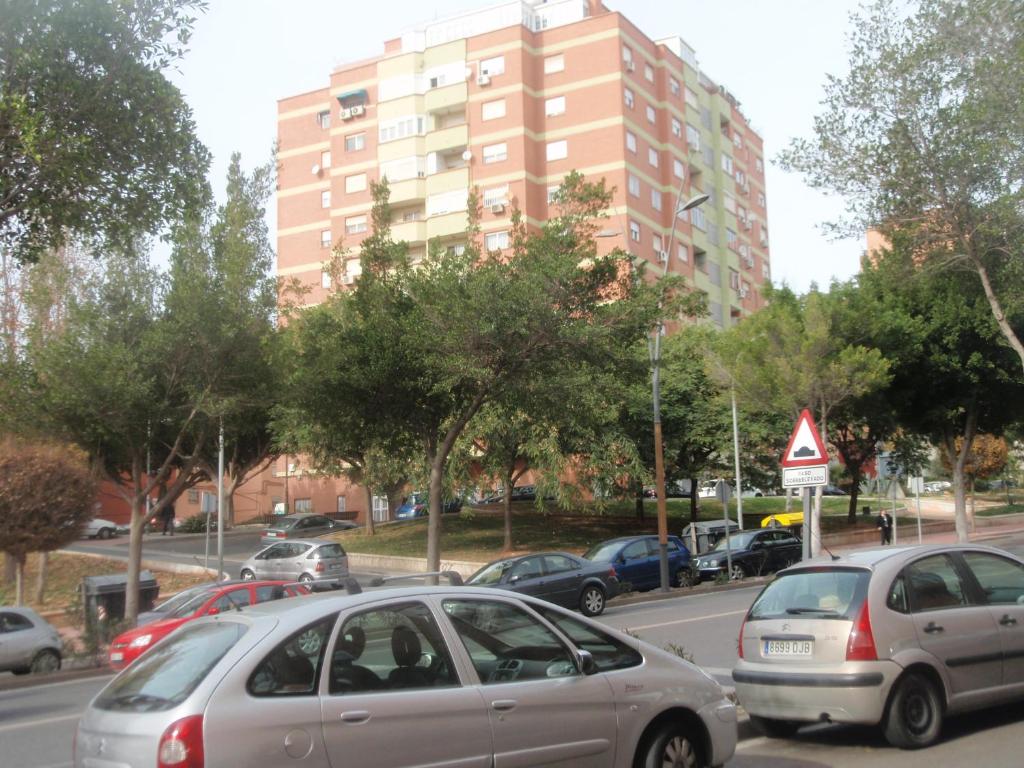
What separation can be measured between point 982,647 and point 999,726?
844mm

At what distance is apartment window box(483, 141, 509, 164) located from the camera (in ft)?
183

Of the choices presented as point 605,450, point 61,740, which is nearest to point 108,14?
point 61,740

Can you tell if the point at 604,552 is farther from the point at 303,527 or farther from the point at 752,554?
the point at 303,527

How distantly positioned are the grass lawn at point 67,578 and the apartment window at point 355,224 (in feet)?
88.7

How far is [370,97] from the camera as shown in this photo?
60719 mm

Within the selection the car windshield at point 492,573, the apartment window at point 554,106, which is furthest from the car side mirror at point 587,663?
the apartment window at point 554,106

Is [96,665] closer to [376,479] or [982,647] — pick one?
[982,647]

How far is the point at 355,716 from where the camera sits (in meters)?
4.68

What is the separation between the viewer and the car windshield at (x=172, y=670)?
4605 millimetres

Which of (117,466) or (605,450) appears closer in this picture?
(117,466)

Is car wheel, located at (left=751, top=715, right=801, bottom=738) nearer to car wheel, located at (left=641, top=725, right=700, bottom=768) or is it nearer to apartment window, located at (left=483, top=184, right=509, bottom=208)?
car wheel, located at (left=641, top=725, right=700, bottom=768)

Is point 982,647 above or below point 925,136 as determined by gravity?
below

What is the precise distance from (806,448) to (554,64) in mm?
48510

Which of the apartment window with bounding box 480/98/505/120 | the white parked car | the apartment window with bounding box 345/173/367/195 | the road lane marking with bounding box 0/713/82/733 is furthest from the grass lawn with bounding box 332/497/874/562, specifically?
the road lane marking with bounding box 0/713/82/733
